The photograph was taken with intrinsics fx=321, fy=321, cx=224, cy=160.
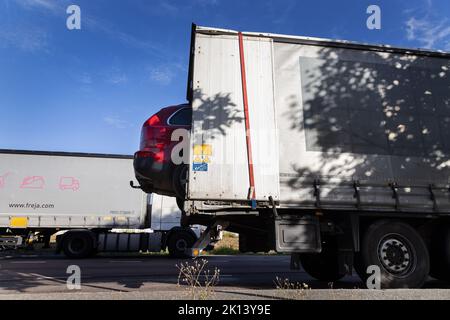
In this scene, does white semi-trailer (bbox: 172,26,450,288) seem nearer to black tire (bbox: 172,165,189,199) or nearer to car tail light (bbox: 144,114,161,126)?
black tire (bbox: 172,165,189,199)

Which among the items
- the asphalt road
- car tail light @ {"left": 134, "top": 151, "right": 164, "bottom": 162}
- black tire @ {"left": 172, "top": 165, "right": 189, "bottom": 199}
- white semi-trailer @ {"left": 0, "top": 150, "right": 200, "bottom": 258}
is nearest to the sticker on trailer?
black tire @ {"left": 172, "top": 165, "right": 189, "bottom": 199}

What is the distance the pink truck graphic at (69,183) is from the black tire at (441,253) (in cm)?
1268

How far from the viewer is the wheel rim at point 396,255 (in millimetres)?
5246

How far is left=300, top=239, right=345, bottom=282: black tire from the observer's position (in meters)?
6.55

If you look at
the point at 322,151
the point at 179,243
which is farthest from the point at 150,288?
the point at 179,243

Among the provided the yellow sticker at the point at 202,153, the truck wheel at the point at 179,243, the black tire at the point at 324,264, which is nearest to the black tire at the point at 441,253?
the black tire at the point at 324,264

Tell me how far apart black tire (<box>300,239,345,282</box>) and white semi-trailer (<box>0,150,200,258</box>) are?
6899mm

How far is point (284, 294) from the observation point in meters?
4.28

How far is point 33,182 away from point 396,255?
44.5 feet

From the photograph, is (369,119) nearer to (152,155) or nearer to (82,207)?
(152,155)

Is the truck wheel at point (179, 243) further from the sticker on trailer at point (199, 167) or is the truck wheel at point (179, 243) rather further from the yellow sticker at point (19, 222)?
the sticker on trailer at point (199, 167)

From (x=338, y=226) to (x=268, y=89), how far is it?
266cm

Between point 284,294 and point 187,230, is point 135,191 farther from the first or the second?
point 284,294

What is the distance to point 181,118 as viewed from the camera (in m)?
6.17
